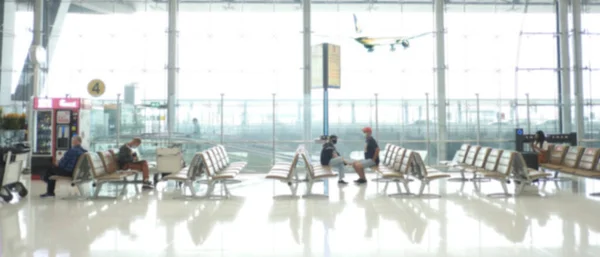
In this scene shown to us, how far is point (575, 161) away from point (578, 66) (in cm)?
702

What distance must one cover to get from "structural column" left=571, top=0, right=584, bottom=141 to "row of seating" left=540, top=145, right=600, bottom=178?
5144 mm

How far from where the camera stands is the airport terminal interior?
26.2 ft

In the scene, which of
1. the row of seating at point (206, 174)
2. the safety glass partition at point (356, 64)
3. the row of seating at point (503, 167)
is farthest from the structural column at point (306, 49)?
the row of seating at point (206, 174)

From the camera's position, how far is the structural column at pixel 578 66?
14742 millimetres

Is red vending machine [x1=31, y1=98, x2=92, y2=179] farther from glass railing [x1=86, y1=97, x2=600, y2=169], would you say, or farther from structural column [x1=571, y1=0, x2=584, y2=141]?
structural column [x1=571, y1=0, x2=584, y2=141]

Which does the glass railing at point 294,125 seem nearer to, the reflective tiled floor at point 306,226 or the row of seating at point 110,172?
the row of seating at point 110,172

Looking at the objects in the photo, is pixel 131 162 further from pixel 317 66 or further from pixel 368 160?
pixel 317 66

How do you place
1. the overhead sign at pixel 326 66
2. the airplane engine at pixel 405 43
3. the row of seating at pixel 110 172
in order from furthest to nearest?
the airplane engine at pixel 405 43, the overhead sign at pixel 326 66, the row of seating at pixel 110 172

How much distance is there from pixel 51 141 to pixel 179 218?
679 centimetres

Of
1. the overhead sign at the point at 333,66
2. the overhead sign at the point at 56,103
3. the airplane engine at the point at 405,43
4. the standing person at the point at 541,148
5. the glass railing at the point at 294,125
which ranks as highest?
the airplane engine at the point at 405,43

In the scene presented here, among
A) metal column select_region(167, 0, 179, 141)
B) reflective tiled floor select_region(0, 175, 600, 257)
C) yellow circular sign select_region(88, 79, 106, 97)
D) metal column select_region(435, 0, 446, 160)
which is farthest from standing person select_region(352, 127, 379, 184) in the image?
yellow circular sign select_region(88, 79, 106, 97)

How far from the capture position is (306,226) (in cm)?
565

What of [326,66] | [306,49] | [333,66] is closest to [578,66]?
[333,66]

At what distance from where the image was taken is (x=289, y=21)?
1455cm
